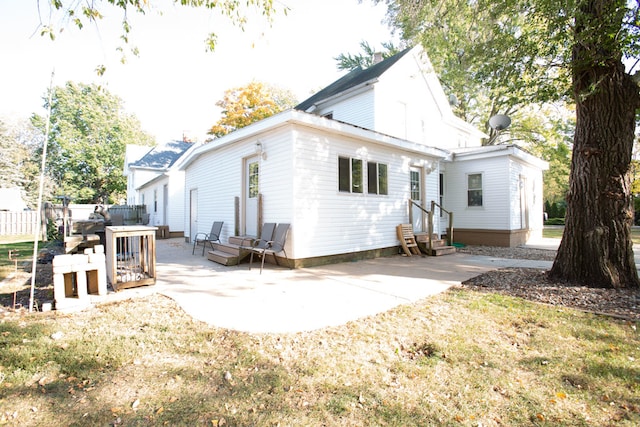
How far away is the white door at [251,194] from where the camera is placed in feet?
28.4

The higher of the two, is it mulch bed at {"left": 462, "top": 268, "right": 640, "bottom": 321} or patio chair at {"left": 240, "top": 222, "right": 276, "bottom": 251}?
patio chair at {"left": 240, "top": 222, "right": 276, "bottom": 251}

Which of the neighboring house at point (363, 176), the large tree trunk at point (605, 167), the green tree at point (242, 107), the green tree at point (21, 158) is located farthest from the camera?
the green tree at point (21, 158)

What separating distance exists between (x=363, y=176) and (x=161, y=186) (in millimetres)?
13307

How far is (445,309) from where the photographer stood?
4266 millimetres

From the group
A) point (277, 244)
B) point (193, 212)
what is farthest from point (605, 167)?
point (193, 212)

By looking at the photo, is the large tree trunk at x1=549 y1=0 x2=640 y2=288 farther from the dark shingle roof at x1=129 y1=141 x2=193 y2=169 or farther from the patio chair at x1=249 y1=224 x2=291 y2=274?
the dark shingle roof at x1=129 y1=141 x2=193 y2=169

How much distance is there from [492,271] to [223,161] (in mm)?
7861

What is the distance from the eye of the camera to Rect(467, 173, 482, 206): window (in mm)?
12641

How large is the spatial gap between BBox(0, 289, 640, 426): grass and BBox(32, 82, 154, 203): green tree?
109ft

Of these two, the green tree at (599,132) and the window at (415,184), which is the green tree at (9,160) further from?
the green tree at (599,132)

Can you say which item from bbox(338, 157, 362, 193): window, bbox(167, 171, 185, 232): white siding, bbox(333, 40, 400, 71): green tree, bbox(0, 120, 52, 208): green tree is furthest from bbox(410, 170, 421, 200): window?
bbox(0, 120, 52, 208): green tree

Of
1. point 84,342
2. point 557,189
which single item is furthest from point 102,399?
point 557,189

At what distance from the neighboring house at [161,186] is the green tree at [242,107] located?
3370 mm

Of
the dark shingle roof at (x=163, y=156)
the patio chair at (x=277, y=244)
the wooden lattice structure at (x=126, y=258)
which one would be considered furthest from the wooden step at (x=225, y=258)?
the dark shingle roof at (x=163, y=156)
